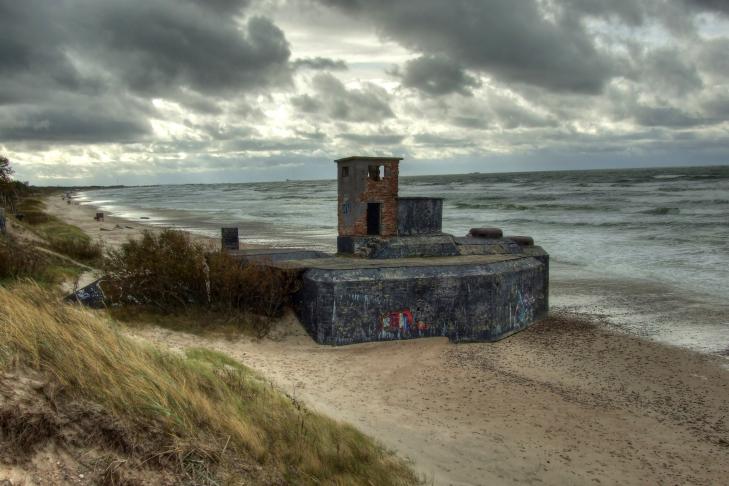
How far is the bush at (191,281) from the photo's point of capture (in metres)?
14.1

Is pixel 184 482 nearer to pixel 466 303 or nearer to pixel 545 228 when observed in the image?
pixel 466 303

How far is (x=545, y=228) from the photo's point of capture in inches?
1766

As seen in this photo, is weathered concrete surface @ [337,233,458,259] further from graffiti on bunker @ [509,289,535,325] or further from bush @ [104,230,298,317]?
bush @ [104,230,298,317]

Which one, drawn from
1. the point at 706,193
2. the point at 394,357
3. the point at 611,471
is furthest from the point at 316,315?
the point at 706,193

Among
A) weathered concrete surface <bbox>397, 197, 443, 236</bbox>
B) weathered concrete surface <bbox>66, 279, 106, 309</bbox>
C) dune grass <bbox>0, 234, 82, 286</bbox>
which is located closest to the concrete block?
weathered concrete surface <bbox>397, 197, 443, 236</bbox>

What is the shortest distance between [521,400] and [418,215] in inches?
342

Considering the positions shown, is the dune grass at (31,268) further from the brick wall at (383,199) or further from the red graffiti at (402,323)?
the brick wall at (383,199)

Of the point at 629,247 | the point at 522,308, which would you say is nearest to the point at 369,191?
the point at 522,308

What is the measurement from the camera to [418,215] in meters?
18.5

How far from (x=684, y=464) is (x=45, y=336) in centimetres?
965

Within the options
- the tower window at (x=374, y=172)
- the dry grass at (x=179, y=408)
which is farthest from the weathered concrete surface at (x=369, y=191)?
the dry grass at (x=179, y=408)

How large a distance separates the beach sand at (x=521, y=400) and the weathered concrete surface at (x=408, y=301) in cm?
37

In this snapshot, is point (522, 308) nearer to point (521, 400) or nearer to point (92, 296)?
point (521, 400)

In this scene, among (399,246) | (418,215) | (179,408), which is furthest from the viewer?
(418,215)
